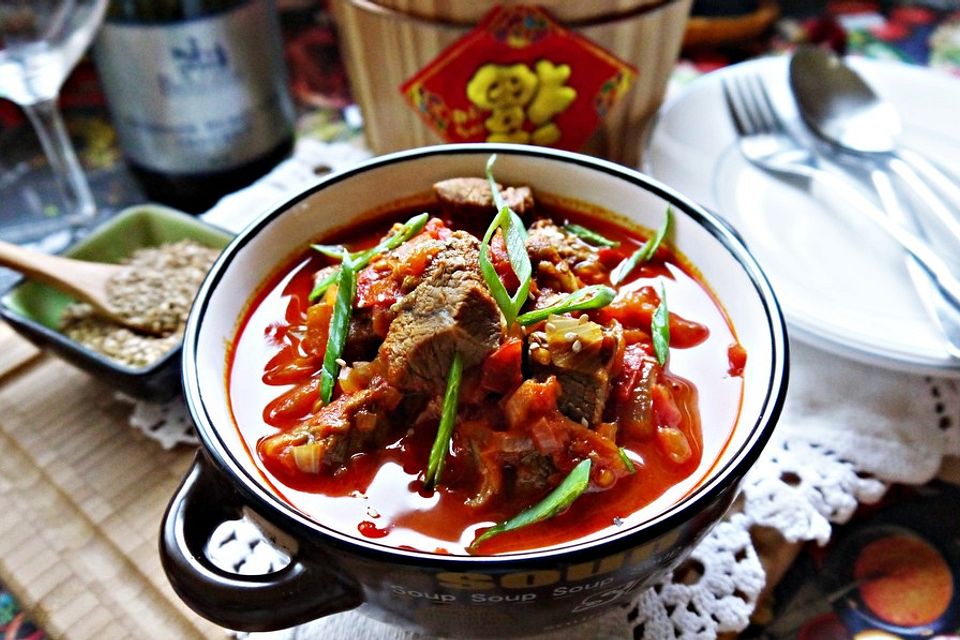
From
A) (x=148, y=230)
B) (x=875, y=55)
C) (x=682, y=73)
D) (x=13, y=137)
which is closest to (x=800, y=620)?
(x=148, y=230)

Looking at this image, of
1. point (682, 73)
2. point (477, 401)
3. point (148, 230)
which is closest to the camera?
point (477, 401)

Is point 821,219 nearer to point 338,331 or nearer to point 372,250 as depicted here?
point 372,250

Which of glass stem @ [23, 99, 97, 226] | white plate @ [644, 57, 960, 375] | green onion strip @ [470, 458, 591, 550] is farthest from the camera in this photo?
glass stem @ [23, 99, 97, 226]

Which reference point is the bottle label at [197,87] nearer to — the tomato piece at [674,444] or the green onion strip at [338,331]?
the green onion strip at [338,331]

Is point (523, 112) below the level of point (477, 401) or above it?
below

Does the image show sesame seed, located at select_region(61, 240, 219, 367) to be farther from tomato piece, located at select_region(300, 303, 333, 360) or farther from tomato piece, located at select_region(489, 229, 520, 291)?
tomato piece, located at select_region(489, 229, 520, 291)

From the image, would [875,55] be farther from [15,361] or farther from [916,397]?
[15,361]

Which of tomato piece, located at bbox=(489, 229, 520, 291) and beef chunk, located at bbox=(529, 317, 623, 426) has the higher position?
tomato piece, located at bbox=(489, 229, 520, 291)

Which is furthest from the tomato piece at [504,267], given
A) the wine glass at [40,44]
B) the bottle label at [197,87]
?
the wine glass at [40,44]

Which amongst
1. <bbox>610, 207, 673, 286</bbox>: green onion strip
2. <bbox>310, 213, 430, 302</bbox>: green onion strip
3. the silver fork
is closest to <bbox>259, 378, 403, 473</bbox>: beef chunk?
<bbox>310, 213, 430, 302</bbox>: green onion strip
